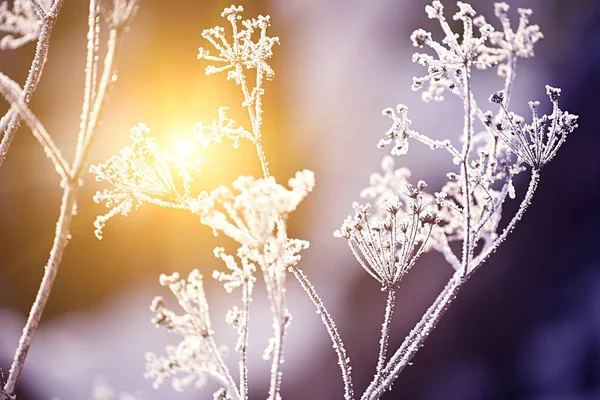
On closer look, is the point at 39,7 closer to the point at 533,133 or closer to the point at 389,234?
the point at 389,234

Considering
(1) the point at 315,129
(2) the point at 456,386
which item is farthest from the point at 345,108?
(2) the point at 456,386

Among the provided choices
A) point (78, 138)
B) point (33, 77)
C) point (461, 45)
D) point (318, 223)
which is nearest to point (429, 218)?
point (461, 45)

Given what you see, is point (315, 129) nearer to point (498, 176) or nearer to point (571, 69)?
point (571, 69)

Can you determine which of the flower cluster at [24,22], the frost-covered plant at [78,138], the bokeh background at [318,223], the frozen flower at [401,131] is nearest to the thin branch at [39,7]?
the flower cluster at [24,22]

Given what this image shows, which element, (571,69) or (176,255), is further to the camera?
(571,69)

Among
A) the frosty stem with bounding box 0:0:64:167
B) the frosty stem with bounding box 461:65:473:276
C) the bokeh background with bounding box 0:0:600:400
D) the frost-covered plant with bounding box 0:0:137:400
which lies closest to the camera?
the frost-covered plant with bounding box 0:0:137:400

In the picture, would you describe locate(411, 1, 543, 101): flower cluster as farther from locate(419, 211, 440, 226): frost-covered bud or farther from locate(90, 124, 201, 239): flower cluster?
locate(90, 124, 201, 239): flower cluster

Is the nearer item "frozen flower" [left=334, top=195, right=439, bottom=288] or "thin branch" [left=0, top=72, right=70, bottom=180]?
"thin branch" [left=0, top=72, right=70, bottom=180]

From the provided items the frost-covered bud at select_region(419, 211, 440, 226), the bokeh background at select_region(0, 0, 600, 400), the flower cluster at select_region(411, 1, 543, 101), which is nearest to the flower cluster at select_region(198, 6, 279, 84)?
Result: the flower cluster at select_region(411, 1, 543, 101)
